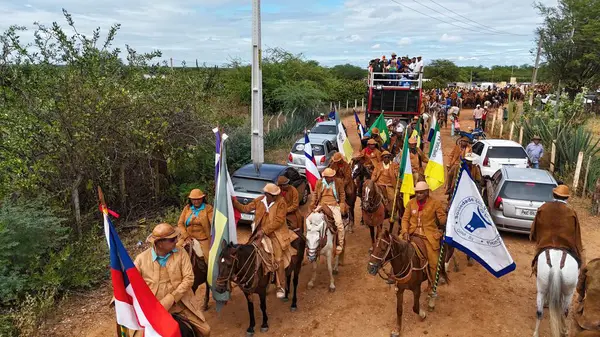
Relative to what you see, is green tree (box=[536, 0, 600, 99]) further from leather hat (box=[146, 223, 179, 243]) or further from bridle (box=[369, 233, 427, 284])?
leather hat (box=[146, 223, 179, 243])

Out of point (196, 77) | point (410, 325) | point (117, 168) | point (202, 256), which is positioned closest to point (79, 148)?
point (117, 168)

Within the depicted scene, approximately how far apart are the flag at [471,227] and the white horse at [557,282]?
2.07ft

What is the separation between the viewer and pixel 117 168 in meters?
10.2

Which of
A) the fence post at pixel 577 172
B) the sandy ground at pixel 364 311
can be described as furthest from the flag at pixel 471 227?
the fence post at pixel 577 172

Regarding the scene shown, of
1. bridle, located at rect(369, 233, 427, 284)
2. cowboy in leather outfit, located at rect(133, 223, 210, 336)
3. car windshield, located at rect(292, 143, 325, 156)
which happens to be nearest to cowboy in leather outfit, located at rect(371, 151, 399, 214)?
bridle, located at rect(369, 233, 427, 284)

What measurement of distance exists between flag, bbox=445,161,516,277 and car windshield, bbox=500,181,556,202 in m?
3.81

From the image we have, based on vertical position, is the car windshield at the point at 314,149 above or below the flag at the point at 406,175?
below

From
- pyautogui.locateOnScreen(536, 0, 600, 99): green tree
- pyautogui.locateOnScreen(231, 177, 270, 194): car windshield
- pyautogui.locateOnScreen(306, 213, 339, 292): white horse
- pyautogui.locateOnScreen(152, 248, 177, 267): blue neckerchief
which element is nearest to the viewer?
pyautogui.locateOnScreen(152, 248, 177, 267): blue neckerchief

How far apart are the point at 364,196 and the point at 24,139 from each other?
21.1ft

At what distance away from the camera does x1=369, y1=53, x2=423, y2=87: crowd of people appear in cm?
1802

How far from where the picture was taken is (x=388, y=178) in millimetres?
9492

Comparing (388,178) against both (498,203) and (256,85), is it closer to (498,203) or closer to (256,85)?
(498,203)

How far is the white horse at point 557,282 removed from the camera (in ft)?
18.1

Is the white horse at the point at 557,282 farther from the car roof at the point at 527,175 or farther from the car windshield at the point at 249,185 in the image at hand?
the car windshield at the point at 249,185
